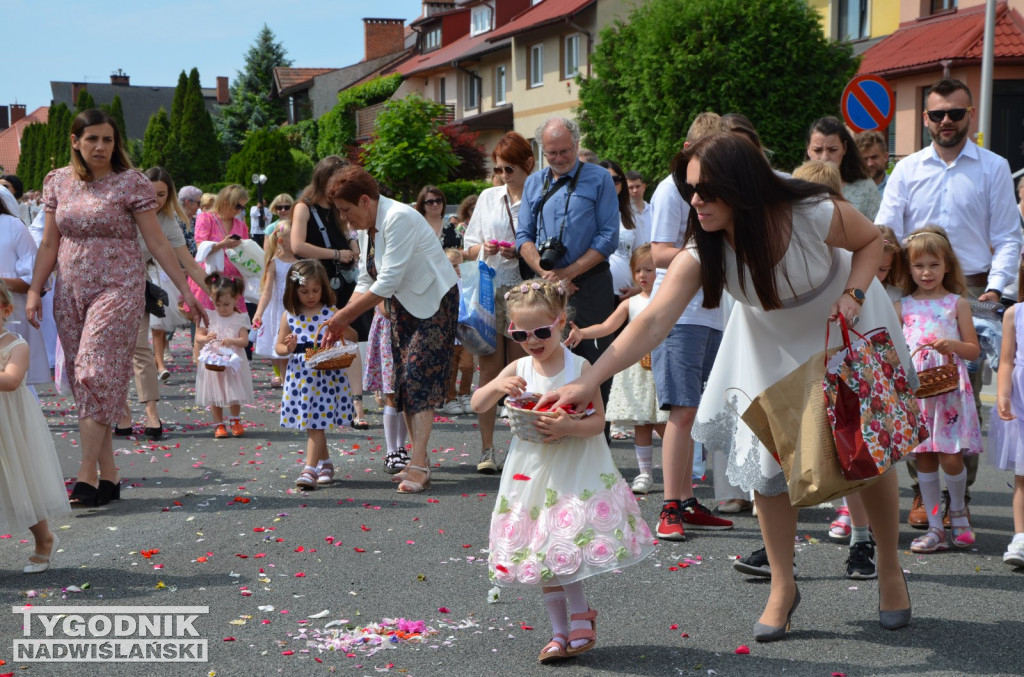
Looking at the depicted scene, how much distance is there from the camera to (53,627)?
4965 mm

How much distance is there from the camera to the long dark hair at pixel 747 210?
173 inches

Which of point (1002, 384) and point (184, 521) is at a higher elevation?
point (1002, 384)

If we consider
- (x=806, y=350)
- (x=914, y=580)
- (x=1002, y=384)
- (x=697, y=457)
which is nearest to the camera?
(x=806, y=350)

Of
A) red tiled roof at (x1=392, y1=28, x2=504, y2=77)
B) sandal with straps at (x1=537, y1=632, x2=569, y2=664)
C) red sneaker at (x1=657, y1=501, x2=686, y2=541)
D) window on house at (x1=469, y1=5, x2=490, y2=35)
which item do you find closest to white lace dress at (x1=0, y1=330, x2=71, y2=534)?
sandal with straps at (x1=537, y1=632, x2=569, y2=664)

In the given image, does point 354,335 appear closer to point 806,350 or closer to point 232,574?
point 232,574

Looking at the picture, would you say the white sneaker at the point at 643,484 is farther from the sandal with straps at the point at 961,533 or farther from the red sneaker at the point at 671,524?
the sandal with straps at the point at 961,533

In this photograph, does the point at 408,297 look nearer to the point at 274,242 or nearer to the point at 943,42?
the point at 274,242

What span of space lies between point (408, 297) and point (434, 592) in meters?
2.83

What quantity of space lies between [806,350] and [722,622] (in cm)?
122

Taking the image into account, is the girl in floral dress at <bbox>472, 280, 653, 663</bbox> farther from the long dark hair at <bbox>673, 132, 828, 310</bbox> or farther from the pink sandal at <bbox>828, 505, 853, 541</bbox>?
the pink sandal at <bbox>828, 505, 853, 541</bbox>

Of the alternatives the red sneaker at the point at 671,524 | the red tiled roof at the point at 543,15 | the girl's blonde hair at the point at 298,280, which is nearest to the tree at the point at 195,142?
the red tiled roof at the point at 543,15

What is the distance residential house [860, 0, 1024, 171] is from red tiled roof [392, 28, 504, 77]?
74.5 ft

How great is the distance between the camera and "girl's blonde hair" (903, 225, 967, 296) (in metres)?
6.54

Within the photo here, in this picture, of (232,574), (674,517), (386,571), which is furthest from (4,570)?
(674,517)
